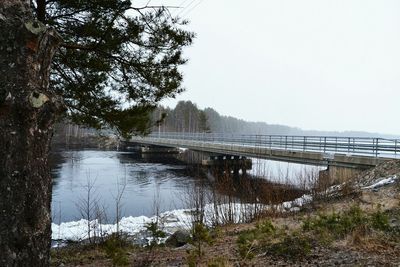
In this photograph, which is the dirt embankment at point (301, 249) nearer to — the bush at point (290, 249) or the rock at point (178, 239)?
the bush at point (290, 249)

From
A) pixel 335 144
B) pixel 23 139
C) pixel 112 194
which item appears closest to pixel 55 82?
pixel 23 139

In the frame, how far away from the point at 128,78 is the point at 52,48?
4869mm

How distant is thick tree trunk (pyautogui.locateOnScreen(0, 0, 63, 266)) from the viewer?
2.38 metres

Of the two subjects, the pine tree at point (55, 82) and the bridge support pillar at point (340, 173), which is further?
the bridge support pillar at point (340, 173)

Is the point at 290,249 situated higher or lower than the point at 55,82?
lower

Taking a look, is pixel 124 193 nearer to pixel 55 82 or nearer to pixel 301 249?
pixel 55 82

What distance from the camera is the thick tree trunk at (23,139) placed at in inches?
93.9

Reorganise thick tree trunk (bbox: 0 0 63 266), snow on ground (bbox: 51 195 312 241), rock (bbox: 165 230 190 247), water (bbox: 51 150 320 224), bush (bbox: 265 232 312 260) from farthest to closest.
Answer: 1. water (bbox: 51 150 320 224)
2. snow on ground (bbox: 51 195 312 241)
3. rock (bbox: 165 230 190 247)
4. bush (bbox: 265 232 312 260)
5. thick tree trunk (bbox: 0 0 63 266)

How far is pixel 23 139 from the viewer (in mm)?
2455

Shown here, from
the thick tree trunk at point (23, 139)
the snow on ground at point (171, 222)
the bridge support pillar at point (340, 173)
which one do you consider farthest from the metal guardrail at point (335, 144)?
the thick tree trunk at point (23, 139)

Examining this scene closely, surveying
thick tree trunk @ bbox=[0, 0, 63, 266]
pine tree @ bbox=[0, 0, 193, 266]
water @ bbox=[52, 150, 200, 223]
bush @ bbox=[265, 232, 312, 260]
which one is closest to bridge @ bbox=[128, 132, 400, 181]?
water @ bbox=[52, 150, 200, 223]

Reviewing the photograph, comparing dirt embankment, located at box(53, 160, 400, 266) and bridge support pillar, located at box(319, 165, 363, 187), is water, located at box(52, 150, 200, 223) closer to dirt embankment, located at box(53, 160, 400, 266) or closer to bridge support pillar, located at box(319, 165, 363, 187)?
dirt embankment, located at box(53, 160, 400, 266)

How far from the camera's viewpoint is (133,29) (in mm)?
6875

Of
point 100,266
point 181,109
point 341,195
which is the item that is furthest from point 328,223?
point 181,109
